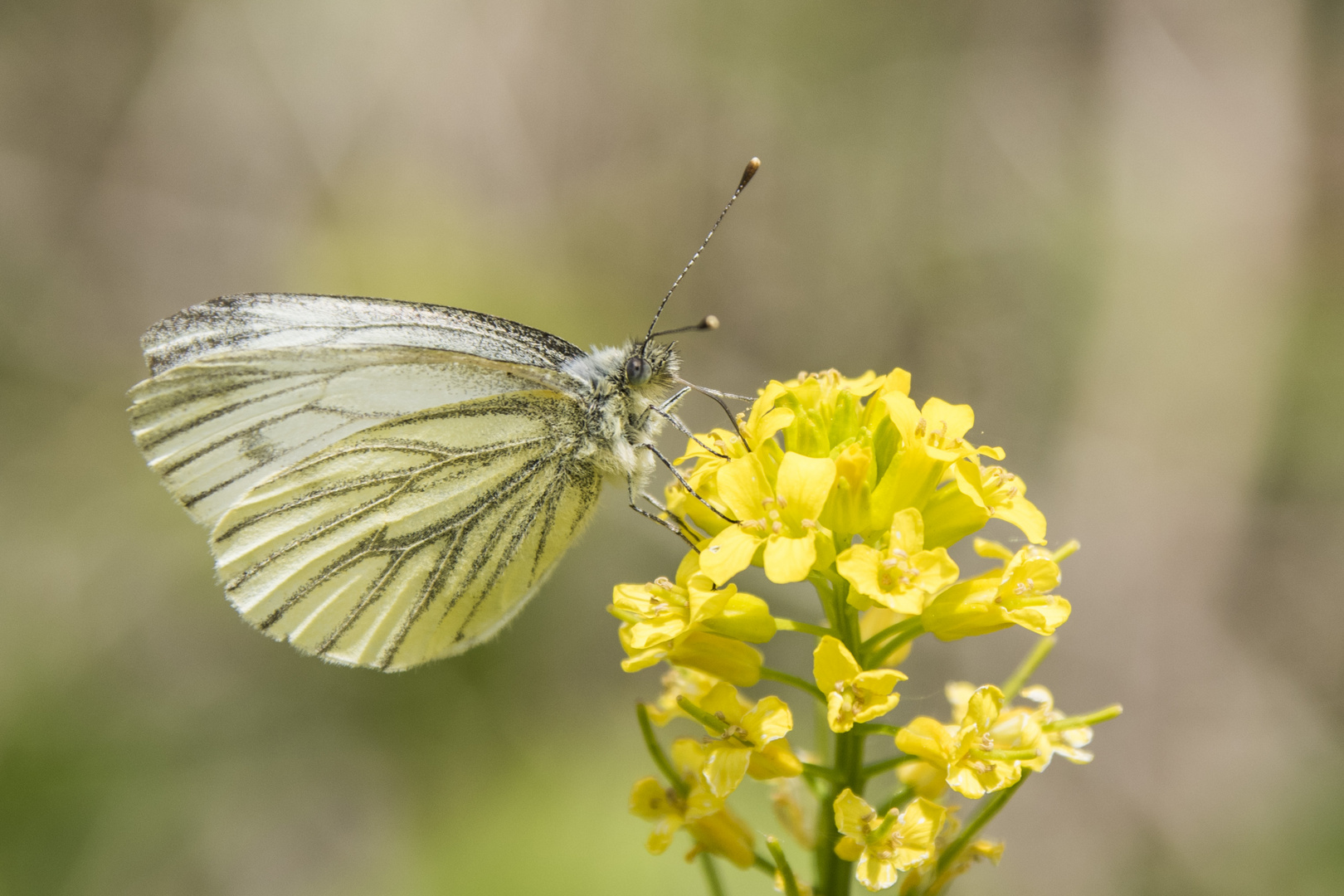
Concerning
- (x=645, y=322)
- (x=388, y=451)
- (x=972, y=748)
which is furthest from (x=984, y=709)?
(x=645, y=322)

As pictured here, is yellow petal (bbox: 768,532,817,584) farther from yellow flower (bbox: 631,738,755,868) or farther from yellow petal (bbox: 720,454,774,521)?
yellow flower (bbox: 631,738,755,868)

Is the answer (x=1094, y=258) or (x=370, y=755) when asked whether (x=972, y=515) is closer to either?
(x=370, y=755)

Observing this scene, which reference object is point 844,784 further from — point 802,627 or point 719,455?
point 719,455

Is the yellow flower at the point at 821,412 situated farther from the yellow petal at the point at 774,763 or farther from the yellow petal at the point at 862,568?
the yellow petal at the point at 774,763

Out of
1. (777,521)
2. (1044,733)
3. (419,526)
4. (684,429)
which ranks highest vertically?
(684,429)

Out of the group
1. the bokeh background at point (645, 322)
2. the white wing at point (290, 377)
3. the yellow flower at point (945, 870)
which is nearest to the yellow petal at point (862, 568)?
the yellow flower at point (945, 870)

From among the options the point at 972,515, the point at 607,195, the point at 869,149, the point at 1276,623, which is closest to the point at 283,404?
the point at 972,515
